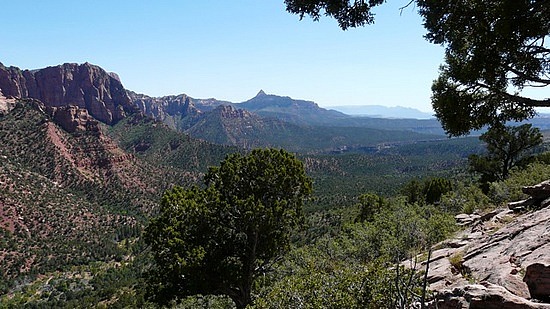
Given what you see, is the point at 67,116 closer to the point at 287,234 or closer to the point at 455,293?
the point at 287,234

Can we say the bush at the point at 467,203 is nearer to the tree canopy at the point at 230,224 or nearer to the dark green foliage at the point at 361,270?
the dark green foliage at the point at 361,270

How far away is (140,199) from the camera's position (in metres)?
119

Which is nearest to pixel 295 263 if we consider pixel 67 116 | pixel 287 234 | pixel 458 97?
pixel 287 234

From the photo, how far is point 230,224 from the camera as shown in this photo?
54.1 feet

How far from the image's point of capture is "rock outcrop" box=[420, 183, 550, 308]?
6.27m

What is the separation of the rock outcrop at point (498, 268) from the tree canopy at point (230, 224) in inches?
266

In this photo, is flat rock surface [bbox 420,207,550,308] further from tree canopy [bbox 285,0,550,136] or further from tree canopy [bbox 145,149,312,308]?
tree canopy [bbox 145,149,312,308]

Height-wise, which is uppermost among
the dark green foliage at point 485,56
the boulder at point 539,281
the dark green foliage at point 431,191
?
the dark green foliage at point 485,56

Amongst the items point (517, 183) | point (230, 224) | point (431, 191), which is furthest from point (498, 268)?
point (431, 191)

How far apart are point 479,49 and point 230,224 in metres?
12.3

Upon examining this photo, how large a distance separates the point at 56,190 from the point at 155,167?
41.4 meters

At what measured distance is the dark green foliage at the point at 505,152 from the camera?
28.8m

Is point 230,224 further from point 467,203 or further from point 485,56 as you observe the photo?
point 467,203

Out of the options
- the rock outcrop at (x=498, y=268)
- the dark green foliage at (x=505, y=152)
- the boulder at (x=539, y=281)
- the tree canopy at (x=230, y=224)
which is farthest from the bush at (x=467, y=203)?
the boulder at (x=539, y=281)
